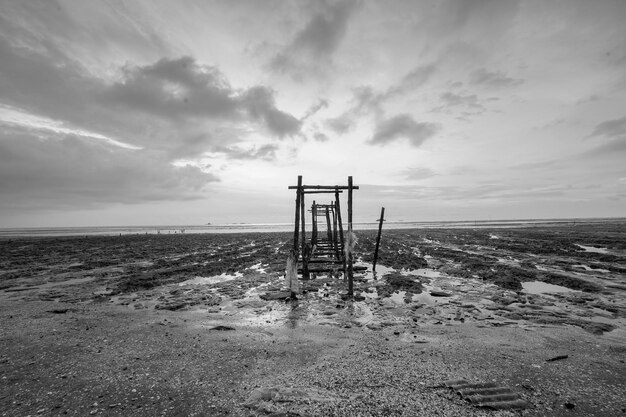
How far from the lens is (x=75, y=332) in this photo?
23.7ft

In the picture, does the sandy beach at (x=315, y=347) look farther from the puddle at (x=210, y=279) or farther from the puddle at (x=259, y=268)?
the puddle at (x=259, y=268)

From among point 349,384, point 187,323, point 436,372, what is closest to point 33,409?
point 187,323

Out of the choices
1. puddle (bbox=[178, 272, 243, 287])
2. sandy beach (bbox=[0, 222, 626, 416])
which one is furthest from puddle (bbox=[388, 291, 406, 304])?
puddle (bbox=[178, 272, 243, 287])

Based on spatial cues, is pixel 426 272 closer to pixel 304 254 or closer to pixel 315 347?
pixel 304 254

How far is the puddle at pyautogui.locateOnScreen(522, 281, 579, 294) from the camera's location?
35.9ft

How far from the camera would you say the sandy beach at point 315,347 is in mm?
4352

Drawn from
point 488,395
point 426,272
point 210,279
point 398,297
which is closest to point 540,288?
point 426,272

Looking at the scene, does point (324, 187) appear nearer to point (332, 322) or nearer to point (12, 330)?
point (332, 322)

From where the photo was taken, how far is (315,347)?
20.9 feet

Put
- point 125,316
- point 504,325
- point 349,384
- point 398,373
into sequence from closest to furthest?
1. point 349,384
2. point 398,373
3. point 504,325
4. point 125,316

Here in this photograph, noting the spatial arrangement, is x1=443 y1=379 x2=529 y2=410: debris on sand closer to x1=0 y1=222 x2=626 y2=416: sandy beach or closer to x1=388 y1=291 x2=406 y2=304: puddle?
x1=0 y1=222 x2=626 y2=416: sandy beach

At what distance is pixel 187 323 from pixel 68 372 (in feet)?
9.70

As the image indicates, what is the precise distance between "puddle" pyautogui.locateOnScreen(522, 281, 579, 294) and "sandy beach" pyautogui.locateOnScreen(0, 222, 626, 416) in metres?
0.07

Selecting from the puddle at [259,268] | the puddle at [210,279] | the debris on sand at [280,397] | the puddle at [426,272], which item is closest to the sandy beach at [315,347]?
the debris on sand at [280,397]
